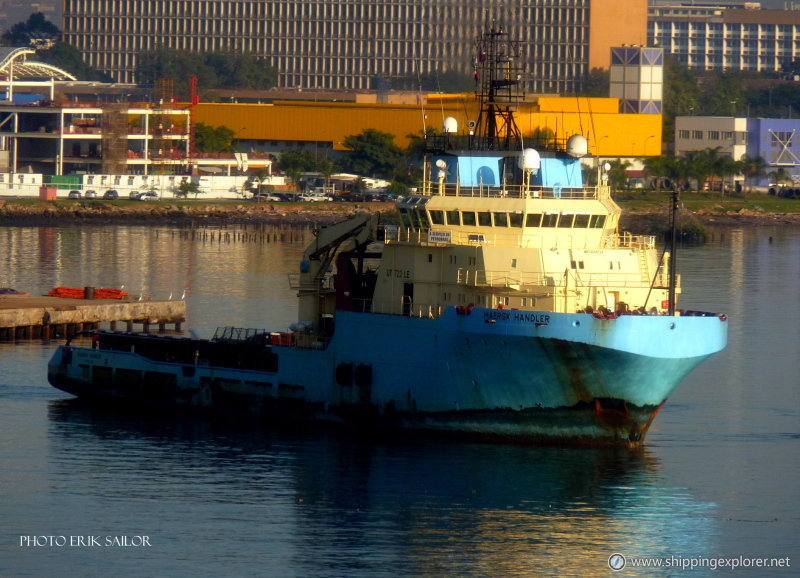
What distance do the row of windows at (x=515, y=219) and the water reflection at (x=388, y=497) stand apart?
21.1 ft

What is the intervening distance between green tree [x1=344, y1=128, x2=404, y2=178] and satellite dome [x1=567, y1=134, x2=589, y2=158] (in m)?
110

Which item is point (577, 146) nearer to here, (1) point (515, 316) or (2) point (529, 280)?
(2) point (529, 280)

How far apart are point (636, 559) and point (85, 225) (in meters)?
102

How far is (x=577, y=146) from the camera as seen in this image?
4644 centimetres

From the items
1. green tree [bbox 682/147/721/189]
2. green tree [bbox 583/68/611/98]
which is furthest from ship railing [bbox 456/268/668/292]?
green tree [bbox 583/68/611/98]

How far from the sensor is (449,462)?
141ft

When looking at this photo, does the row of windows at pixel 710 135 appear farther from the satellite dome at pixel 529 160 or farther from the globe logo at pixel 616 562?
the globe logo at pixel 616 562

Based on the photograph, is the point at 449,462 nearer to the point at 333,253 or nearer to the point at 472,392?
the point at 472,392

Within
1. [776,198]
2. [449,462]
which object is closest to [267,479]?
[449,462]

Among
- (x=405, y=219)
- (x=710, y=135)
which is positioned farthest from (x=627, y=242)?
(x=710, y=135)

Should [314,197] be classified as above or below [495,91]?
below

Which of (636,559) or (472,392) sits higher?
(472,392)

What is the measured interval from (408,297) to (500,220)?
3.50 m

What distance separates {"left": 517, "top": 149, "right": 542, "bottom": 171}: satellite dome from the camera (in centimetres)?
4481
